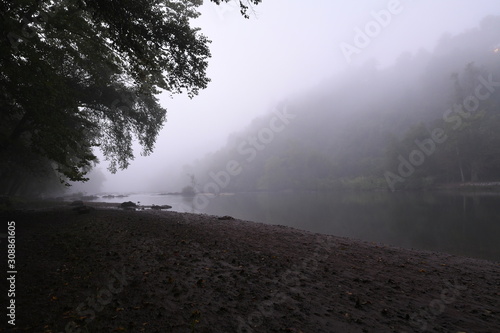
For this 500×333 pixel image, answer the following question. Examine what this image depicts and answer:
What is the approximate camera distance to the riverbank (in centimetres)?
467

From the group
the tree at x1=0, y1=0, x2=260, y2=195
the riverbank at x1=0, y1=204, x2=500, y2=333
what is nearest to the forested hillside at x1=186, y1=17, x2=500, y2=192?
the riverbank at x1=0, y1=204, x2=500, y2=333

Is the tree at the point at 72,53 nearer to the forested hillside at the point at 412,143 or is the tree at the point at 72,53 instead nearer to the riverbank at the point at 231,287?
the riverbank at the point at 231,287

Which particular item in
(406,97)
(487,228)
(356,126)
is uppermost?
(406,97)

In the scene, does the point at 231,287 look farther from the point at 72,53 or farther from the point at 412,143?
the point at 412,143

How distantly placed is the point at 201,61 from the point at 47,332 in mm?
8277

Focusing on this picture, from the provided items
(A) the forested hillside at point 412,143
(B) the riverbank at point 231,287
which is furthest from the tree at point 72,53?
(A) the forested hillside at point 412,143

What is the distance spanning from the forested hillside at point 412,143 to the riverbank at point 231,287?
256ft

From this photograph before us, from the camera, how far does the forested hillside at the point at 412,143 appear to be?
74.2 m

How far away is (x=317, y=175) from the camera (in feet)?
435

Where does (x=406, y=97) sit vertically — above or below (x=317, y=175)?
above

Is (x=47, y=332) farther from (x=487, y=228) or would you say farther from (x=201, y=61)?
(x=487, y=228)

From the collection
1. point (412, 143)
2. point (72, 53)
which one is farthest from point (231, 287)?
point (412, 143)

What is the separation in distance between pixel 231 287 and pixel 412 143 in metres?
95.7

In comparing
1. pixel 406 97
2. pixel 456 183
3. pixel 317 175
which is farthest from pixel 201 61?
pixel 406 97
